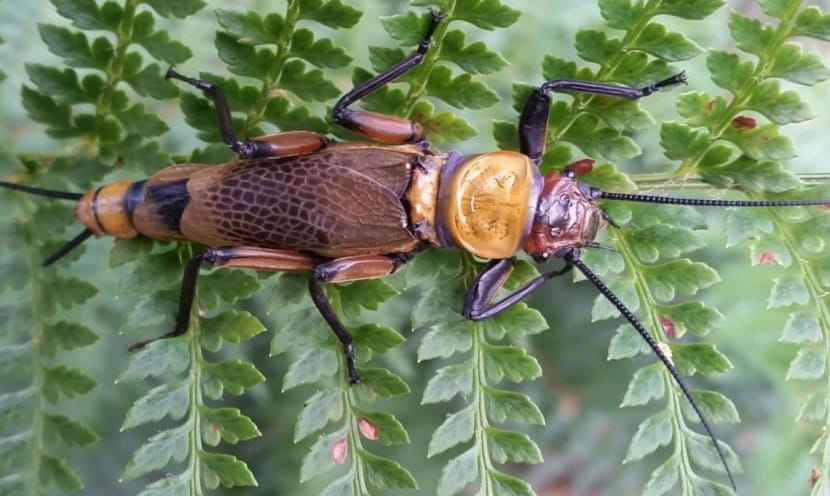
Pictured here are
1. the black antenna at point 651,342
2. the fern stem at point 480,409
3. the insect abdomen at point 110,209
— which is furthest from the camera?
the insect abdomen at point 110,209

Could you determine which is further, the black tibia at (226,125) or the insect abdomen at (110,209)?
the insect abdomen at (110,209)

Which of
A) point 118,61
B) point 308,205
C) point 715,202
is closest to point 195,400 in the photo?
point 308,205

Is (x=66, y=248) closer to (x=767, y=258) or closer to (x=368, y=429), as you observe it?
(x=368, y=429)

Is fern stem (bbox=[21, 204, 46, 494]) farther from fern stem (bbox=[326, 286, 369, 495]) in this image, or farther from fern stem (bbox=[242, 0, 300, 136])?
fern stem (bbox=[326, 286, 369, 495])

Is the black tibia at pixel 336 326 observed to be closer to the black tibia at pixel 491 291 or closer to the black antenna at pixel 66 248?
the black tibia at pixel 491 291

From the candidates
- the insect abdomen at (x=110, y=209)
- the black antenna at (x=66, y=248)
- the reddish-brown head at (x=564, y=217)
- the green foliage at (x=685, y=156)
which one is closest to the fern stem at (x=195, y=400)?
the insect abdomen at (x=110, y=209)

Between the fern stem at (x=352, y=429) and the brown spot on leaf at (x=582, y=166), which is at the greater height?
the brown spot on leaf at (x=582, y=166)
